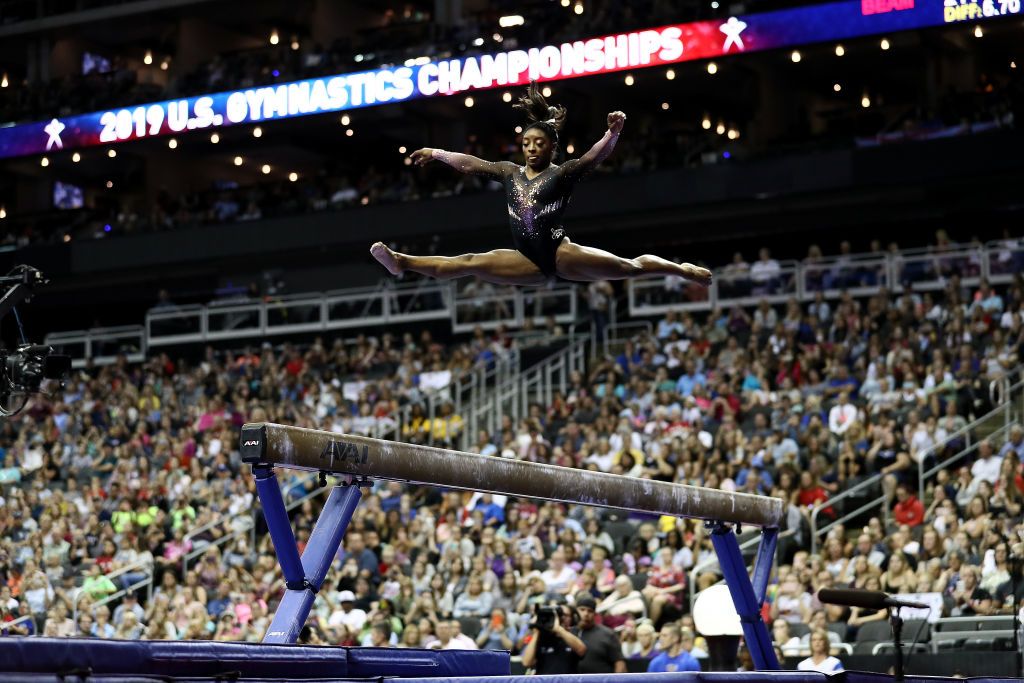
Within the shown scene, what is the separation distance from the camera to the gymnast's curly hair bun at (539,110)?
7.16m

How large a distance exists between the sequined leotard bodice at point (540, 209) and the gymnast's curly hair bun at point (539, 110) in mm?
324

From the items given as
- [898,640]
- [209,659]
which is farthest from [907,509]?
[209,659]

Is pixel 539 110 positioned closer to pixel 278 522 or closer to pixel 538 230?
pixel 538 230

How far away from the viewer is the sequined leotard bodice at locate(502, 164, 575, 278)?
6879 millimetres

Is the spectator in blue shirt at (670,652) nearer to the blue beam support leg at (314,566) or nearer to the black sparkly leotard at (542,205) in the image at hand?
the blue beam support leg at (314,566)

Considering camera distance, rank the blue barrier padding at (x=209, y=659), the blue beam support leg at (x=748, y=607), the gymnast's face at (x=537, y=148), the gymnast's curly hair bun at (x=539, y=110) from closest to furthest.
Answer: the blue barrier padding at (x=209, y=659)
the gymnast's face at (x=537, y=148)
the gymnast's curly hair bun at (x=539, y=110)
the blue beam support leg at (x=748, y=607)

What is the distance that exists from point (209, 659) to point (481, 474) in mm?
2251

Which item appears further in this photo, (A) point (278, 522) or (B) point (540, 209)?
(B) point (540, 209)

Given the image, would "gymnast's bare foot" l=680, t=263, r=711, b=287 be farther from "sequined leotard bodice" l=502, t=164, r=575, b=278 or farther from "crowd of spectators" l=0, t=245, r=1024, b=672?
"crowd of spectators" l=0, t=245, r=1024, b=672

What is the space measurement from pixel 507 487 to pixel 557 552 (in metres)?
6.46

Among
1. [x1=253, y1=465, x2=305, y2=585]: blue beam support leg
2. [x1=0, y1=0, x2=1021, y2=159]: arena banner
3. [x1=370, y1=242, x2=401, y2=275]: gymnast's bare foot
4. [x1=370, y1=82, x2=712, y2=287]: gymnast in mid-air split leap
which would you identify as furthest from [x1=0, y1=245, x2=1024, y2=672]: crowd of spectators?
[x1=0, y1=0, x2=1021, y2=159]: arena banner

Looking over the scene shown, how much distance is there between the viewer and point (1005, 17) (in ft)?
66.4

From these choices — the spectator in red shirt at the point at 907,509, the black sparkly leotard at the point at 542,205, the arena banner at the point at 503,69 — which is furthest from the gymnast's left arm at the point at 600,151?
the arena banner at the point at 503,69

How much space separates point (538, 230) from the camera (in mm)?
6883
